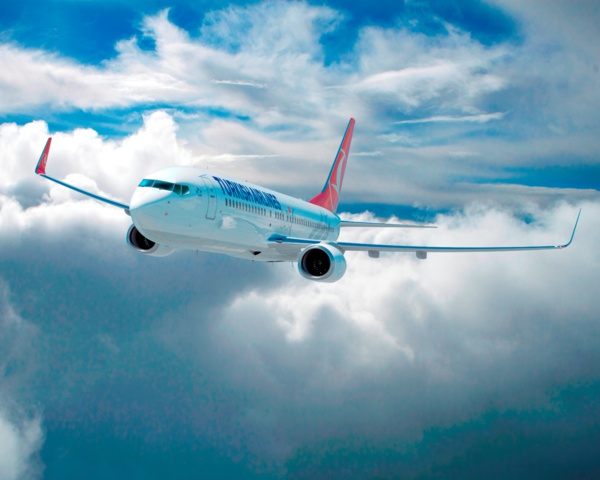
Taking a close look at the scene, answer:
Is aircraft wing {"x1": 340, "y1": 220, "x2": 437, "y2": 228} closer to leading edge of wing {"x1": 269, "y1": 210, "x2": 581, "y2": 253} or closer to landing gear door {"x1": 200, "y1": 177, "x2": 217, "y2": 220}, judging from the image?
leading edge of wing {"x1": 269, "y1": 210, "x2": 581, "y2": 253}

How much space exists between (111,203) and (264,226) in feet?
29.4

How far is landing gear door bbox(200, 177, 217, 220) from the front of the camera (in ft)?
85.7

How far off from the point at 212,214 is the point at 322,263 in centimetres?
704

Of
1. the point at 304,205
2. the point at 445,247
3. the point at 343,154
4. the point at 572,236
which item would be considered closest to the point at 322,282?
the point at 445,247

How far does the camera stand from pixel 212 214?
26.4m

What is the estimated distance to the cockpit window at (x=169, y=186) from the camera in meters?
24.5

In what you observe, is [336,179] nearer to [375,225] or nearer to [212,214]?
[375,225]

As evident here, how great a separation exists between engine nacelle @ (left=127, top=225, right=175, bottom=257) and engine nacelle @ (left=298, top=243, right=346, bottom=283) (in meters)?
7.38

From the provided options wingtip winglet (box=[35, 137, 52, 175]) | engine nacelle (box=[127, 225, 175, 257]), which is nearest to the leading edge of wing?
engine nacelle (box=[127, 225, 175, 257])

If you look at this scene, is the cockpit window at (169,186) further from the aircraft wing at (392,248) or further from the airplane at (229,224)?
the aircraft wing at (392,248)

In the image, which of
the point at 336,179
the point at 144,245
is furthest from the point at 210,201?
the point at 336,179


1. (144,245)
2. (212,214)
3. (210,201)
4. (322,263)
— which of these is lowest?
(212,214)

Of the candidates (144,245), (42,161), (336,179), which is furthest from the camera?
(336,179)

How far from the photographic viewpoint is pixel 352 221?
153 ft
